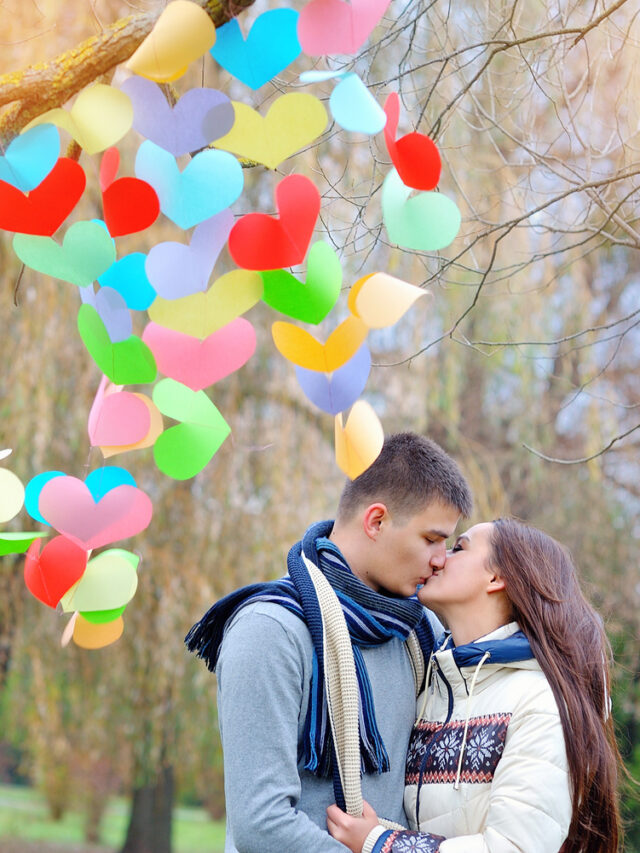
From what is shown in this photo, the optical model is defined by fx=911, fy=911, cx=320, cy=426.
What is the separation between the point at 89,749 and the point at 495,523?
156 inches

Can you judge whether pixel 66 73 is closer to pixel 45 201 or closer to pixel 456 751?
pixel 45 201

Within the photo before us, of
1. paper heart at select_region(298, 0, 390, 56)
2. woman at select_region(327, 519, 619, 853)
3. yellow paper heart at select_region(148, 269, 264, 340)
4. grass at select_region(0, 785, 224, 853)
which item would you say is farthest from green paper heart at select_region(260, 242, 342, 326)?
grass at select_region(0, 785, 224, 853)

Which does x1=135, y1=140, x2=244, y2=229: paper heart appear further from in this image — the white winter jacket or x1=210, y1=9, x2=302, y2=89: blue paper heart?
the white winter jacket

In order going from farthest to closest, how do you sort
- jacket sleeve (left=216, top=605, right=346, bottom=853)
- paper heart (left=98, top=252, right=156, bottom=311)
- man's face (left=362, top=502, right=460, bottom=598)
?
man's face (left=362, top=502, right=460, bottom=598) → jacket sleeve (left=216, top=605, right=346, bottom=853) → paper heart (left=98, top=252, right=156, bottom=311)

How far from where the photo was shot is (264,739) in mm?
1395

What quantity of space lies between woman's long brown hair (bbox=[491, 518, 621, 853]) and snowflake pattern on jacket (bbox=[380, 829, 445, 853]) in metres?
0.26

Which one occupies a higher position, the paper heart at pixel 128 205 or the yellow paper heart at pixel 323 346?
the paper heart at pixel 128 205

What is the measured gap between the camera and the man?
4.57 feet

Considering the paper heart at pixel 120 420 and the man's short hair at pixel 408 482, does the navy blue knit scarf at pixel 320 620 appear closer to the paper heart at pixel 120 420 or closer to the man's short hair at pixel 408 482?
the man's short hair at pixel 408 482

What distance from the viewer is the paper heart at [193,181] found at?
1.13 meters

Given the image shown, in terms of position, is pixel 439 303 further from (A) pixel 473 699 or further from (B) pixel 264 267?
(B) pixel 264 267

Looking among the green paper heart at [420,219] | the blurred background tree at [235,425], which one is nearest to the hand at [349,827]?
the green paper heart at [420,219]

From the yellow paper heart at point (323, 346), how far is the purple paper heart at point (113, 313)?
0.68ft

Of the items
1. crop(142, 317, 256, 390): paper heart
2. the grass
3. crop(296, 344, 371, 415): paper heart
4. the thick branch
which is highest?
the thick branch
